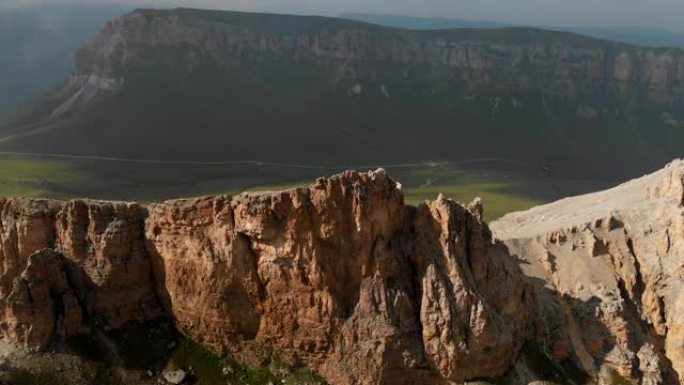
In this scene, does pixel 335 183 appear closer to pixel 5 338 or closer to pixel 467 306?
pixel 467 306

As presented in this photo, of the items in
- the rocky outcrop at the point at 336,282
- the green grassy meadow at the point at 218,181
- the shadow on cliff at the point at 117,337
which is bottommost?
the green grassy meadow at the point at 218,181

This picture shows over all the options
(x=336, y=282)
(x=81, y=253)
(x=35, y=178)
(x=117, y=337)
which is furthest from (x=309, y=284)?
(x=35, y=178)

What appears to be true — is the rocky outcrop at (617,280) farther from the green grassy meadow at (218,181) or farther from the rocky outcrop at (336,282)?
the green grassy meadow at (218,181)

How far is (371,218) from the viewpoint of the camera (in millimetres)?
42812

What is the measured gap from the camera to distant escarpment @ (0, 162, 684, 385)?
42.2 metres

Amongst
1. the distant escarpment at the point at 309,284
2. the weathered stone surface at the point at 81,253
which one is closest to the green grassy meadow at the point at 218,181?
the distant escarpment at the point at 309,284

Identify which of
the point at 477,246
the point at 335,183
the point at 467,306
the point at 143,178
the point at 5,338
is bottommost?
the point at 143,178

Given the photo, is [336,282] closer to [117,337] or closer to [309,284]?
[309,284]

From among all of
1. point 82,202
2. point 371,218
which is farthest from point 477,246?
point 82,202

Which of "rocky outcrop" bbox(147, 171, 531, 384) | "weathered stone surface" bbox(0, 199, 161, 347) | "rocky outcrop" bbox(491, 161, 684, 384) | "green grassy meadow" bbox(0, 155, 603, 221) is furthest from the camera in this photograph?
"green grassy meadow" bbox(0, 155, 603, 221)

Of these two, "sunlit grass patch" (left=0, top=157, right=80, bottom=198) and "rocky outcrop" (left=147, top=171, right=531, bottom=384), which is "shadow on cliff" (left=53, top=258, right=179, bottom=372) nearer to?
"rocky outcrop" (left=147, top=171, right=531, bottom=384)

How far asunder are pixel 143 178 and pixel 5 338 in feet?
352

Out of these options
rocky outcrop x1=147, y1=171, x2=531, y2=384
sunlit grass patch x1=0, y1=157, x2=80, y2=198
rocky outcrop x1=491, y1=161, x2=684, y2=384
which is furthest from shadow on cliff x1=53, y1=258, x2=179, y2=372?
sunlit grass patch x1=0, y1=157, x2=80, y2=198

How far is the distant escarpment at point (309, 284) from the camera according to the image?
42156mm
